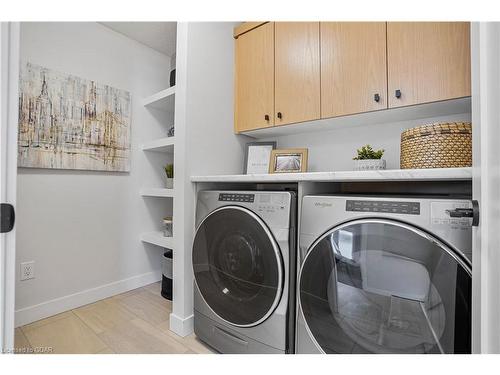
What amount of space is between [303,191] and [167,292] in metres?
1.47

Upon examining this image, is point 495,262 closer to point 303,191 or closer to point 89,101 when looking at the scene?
point 303,191

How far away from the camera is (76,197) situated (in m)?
1.78

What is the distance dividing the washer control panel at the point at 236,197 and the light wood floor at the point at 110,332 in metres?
0.84

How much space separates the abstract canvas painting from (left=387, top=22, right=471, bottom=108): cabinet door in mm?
1930

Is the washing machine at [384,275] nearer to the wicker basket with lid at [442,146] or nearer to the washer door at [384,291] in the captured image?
the washer door at [384,291]

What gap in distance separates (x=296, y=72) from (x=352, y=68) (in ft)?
1.13

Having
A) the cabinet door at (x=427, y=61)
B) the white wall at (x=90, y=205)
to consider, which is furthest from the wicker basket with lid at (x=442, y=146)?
the white wall at (x=90, y=205)

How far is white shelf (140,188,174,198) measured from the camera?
1.89 m

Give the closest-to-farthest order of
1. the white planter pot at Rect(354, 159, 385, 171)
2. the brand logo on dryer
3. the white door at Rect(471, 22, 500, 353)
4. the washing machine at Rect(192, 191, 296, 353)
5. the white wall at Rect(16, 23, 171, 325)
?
the white door at Rect(471, 22, 500, 353) → the brand logo on dryer → the washing machine at Rect(192, 191, 296, 353) → the white planter pot at Rect(354, 159, 385, 171) → the white wall at Rect(16, 23, 171, 325)

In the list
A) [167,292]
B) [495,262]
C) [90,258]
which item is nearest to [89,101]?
[90,258]

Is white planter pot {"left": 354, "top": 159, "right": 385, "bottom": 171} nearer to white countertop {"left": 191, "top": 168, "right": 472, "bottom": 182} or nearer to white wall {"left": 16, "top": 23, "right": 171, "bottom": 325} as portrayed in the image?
white countertop {"left": 191, "top": 168, "right": 472, "bottom": 182}

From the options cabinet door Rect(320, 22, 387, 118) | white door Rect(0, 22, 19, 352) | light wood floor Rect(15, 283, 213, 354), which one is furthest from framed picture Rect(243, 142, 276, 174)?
white door Rect(0, 22, 19, 352)

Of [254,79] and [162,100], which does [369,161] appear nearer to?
[254,79]
